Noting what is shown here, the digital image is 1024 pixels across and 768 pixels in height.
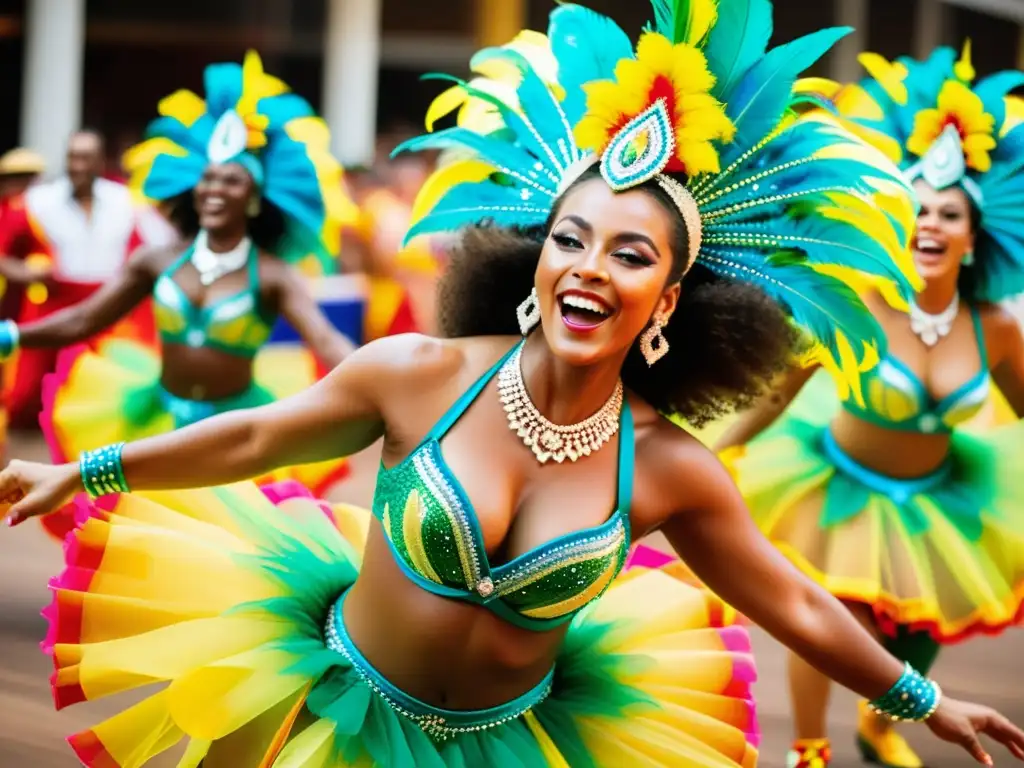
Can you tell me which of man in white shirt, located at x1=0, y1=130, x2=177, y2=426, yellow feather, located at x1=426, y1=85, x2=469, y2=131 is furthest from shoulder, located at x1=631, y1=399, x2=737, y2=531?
man in white shirt, located at x1=0, y1=130, x2=177, y2=426

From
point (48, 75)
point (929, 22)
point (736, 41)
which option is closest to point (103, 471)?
point (736, 41)

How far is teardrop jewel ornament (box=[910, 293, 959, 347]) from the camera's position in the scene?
17.0ft

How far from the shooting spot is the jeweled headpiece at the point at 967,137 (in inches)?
Result: 202

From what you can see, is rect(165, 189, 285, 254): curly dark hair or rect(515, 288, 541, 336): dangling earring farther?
rect(165, 189, 285, 254): curly dark hair

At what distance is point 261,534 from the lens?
373 cm

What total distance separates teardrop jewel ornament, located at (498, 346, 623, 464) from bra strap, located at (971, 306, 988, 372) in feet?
7.95

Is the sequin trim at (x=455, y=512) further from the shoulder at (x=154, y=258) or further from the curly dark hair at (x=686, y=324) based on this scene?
the shoulder at (x=154, y=258)

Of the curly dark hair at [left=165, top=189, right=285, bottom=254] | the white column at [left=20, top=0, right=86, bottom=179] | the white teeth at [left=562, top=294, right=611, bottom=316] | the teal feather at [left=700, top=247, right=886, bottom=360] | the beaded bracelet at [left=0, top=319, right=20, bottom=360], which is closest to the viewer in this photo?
the white teeth at [left=562, top=294, right=611, bottom=316]

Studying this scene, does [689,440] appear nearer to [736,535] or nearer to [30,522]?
[736,535]

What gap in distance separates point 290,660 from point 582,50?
1356 millimetres

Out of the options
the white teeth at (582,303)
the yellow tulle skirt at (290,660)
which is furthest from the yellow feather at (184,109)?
the white teeth at (582,303)

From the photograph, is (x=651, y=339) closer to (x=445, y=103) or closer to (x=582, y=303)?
(x=582, y=303)

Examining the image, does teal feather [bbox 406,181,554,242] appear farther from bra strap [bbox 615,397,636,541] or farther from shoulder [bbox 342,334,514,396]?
bra strap [bbox 615,397,636,541]

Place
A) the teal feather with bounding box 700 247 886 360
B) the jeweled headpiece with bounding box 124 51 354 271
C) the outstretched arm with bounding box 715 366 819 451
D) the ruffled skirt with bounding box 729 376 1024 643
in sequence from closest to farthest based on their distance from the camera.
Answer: the teal feather with bounding box 700 247 886 360, the outstretched arm with bounding box 715 366 819 451, the ruffled skirt with bounding box 729 376 1024 643, the jeweled headpiece with bounding box 124 51 354 271
